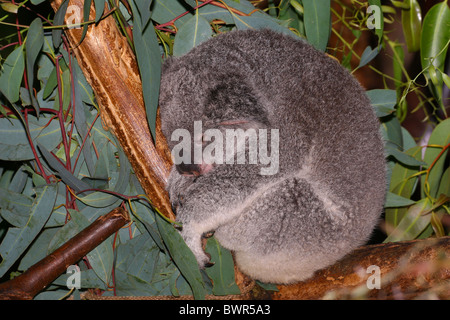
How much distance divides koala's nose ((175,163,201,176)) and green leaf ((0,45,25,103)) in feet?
3.08

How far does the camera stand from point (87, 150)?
8.14ft

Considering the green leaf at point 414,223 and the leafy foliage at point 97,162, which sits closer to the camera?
the leafy foliage at point 97,162

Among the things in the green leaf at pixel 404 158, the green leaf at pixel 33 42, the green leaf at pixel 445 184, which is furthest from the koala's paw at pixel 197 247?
the green leaf at pixel 445 184

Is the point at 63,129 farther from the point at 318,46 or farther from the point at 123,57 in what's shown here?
the point at 318,46

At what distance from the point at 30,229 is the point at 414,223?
7.66 feet

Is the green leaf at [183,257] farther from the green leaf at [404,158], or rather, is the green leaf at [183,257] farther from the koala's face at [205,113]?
the green leaf at [404,158]

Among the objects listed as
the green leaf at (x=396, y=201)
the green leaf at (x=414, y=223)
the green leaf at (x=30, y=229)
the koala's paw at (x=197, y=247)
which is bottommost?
the green leaf at (x=414, y=223)

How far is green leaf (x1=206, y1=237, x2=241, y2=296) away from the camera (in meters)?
2.40

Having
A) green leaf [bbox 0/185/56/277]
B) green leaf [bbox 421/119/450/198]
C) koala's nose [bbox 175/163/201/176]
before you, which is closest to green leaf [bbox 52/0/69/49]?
green leaf [bbox 0/185/56/277]

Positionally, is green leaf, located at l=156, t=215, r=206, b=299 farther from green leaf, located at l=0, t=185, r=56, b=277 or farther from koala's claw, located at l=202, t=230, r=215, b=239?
green leaf, located at l=0, t=185, r=56, b=277

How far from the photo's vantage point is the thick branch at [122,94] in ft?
7.18

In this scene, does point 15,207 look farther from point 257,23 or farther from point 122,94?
point 257,23

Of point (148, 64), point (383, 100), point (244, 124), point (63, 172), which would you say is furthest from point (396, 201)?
point (63, 172)

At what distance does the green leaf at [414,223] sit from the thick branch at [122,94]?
153cm
